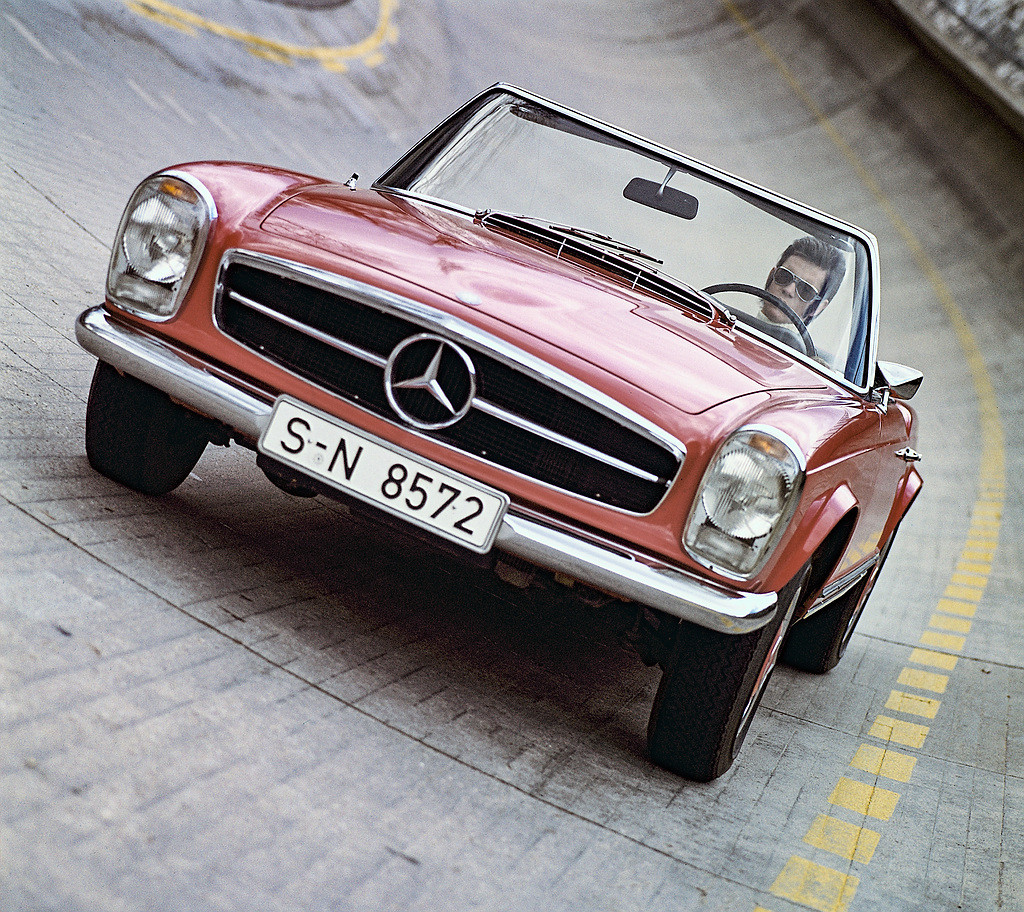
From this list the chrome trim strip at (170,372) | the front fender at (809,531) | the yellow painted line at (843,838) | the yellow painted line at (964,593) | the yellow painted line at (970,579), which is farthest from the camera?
the yellow painted line at (970,579)

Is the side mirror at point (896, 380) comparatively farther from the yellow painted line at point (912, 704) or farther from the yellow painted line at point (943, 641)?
the yellow painted line at point (943, 641)

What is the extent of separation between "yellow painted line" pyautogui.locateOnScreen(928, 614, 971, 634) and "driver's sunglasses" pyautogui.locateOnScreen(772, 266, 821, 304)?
3.17 metres

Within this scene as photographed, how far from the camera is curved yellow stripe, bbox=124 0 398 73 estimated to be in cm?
1185

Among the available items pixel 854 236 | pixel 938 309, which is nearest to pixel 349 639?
pixel 854 236

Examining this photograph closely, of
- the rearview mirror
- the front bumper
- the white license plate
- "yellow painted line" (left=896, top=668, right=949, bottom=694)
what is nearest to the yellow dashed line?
"yellow painted line" (left=896, top=668, right=949, bottom=694)

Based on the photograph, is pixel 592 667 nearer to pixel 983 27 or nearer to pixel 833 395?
pixel 833 395

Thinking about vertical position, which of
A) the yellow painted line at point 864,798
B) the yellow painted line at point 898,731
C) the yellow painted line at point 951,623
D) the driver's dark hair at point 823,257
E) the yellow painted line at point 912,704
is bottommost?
the yellow painted line at point 951,623

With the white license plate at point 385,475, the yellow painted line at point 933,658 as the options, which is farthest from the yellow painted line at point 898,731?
the white license plate at point 385,475

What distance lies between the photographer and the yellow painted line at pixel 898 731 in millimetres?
4421

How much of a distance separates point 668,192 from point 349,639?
2.00m

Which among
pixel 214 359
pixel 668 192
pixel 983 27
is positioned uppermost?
pixel 983 27

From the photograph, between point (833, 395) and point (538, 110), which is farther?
point (538, 110)

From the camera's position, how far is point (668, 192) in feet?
13.7

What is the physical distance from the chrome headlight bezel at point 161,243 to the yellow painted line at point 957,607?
525cm
